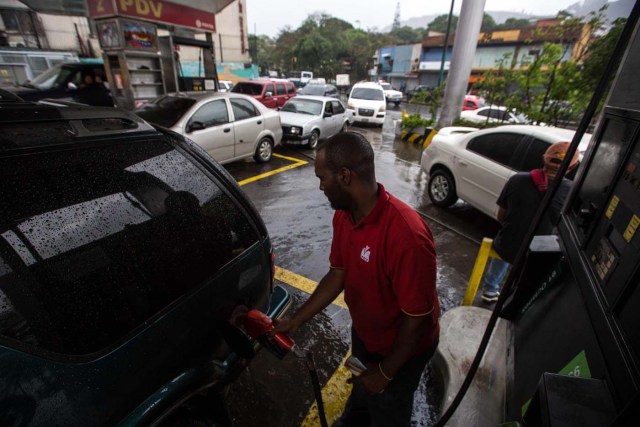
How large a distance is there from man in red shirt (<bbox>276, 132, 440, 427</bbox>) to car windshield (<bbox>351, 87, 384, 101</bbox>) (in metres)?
14.0

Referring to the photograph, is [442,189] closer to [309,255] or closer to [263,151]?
[309,255]

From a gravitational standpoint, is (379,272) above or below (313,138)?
above

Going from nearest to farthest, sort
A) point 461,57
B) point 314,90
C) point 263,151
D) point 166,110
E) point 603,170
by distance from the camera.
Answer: point 603,170, point 166,110, point 263,151, point 461,57, point 314,90

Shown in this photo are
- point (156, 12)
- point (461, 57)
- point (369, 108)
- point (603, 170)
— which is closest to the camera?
→ point (603, 170)

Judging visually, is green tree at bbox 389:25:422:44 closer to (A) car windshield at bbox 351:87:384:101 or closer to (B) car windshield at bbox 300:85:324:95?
(B) car windshield at bbox 300:85:324:95

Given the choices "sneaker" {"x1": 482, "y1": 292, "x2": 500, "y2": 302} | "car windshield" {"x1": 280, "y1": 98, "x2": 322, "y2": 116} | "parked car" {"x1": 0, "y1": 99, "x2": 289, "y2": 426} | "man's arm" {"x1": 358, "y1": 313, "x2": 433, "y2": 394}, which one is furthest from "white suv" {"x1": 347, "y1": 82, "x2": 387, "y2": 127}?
"man's arm" {"x1": 358, "y1": 313, "x2": 433, "y2": 394}

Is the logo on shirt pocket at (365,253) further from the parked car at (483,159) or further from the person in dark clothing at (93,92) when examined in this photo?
the person in dark clothing at (93,92)

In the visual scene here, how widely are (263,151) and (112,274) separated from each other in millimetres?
6734

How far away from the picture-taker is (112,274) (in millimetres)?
1318

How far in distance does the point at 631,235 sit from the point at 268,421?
2203 millimetres

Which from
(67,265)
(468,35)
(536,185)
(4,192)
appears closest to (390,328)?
(67,265)

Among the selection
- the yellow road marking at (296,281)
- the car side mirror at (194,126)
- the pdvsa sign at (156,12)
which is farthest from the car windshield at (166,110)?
the yellow road marking at (296,281)

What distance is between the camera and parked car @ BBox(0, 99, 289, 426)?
3.58 ft

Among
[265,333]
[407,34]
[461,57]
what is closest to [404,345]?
[265,333]
